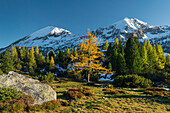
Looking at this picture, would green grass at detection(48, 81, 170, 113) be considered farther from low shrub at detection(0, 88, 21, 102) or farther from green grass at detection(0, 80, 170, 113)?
low shrub at detection(0, 88, 21, 102)

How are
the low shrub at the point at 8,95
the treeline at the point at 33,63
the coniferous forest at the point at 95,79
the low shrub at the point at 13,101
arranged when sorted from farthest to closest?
the treeline at the point at 33,63, the coniferous forest at the point at 95,79, the low shrub at the point at 8,95, the low shrub at the point at 13,101

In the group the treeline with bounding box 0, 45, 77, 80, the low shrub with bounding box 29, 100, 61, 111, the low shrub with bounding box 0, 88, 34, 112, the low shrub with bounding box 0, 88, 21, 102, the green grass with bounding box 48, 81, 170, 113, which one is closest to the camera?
the low shrub with bounding box 0, 88, 34, 112

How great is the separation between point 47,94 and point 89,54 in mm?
11998

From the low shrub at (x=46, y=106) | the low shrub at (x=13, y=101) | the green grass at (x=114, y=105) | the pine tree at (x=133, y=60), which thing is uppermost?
the pine tree at (x=133, y=60)

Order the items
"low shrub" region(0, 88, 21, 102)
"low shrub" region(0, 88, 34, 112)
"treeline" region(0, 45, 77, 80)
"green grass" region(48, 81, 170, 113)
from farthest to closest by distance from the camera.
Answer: "treeline" region(0, 45, 77, 80) < "green grass" region(48, 81, 170, 113) < "low shrub" region(0, 88, 21, 102) < "low shrub" region(0, 88, 34, 112)

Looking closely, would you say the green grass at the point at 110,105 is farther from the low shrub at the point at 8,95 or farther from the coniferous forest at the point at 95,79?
the low shrub at the point at 8,95

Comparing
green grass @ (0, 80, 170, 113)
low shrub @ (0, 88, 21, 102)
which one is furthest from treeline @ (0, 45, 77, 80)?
green grass @ (0, 80, 170, 113)

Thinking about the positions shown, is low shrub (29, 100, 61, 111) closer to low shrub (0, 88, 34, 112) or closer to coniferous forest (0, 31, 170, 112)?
coniferous forest (0, 31, 170, 112)

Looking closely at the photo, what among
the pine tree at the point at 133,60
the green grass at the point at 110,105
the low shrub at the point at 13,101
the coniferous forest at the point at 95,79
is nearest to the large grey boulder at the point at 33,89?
the low shrub at the point at 13,101

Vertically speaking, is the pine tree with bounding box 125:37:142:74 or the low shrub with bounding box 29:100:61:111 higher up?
the pine tree with bounding box 125:37:142:74

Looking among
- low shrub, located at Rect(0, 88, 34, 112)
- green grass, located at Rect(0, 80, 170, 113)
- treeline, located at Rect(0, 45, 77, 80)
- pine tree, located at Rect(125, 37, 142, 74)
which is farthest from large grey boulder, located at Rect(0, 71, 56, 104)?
treeline, located at Rect(0, 45, 77, 80)

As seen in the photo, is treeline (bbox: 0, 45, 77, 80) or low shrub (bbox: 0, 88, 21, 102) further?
treeline (bbox: 0, 45, 77, 80)

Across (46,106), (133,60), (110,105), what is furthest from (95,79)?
(46,106)

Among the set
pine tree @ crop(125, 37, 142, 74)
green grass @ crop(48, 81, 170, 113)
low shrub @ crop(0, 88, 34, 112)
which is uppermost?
pine tree @ crop(125, 37, 142, 74)
